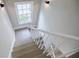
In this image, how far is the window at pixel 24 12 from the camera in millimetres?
5652

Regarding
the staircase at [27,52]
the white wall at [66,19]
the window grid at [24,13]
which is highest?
the white wall at [66,19]

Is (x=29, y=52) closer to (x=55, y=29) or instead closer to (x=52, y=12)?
(x=55, y=29)

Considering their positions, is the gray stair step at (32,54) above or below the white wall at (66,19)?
below

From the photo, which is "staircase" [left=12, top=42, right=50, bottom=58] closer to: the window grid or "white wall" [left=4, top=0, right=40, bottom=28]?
"white wall" [left=4, top=0, right=40, bottom=28]

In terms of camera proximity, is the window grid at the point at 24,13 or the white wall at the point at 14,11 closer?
the white wall at the point at 14,11

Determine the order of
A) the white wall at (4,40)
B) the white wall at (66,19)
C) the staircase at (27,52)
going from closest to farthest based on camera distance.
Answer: the white wall at (4,40), the white wall at (66,19), the staircase at (27,52)

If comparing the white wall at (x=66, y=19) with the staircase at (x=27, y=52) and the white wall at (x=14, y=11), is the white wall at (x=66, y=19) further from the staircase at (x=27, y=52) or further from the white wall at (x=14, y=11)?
the white wall at (x=14, y=11)

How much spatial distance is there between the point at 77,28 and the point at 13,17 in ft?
12.8

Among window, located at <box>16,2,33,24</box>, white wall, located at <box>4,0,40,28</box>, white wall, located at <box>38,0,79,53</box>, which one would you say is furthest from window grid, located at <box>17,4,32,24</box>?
white wall, located at <box>38,0,79,53</box>

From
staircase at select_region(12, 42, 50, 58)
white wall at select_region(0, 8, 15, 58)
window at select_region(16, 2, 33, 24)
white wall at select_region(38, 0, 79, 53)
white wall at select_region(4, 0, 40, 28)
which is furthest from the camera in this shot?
window at select_region(16, 2, 33, 24)

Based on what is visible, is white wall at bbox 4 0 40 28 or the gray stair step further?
white wall at bbox 4 0 40 28

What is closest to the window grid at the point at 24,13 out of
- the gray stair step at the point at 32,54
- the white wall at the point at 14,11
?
the white wall at the point at 14,11

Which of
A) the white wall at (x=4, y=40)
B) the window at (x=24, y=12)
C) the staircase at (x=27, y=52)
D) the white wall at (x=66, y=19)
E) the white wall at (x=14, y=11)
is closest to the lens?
the white wall at (x=4, y=40)

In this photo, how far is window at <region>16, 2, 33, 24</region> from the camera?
5.65 m
